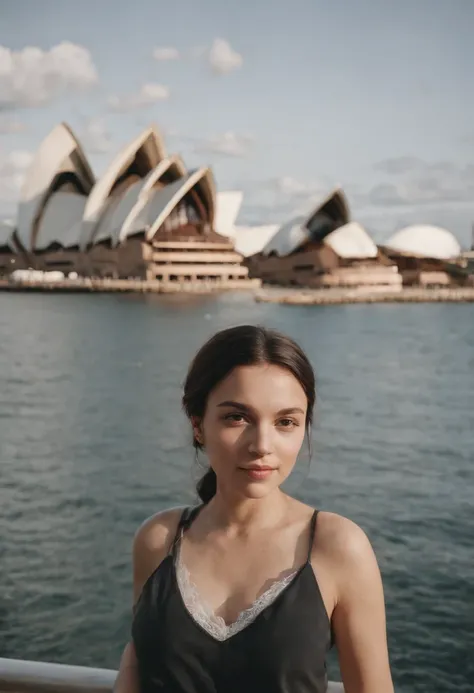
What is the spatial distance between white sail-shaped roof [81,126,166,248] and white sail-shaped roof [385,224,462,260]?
16.9 m

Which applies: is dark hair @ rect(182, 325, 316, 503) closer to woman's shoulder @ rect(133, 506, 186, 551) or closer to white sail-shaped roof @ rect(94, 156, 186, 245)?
woman's shoulder @ rect(133, 506, 186, 551)

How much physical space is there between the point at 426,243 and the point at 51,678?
187 ft

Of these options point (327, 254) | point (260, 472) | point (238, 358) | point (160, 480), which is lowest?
point (160, 480)

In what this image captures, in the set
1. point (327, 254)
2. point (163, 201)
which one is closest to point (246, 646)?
point (163, 201)

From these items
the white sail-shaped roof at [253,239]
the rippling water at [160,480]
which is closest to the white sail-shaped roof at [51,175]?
the white sail-shaped roof at [253,239]

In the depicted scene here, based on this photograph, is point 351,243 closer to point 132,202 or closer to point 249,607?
point 132,202

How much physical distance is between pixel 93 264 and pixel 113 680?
52964mm

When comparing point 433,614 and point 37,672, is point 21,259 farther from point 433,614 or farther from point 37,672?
point 37,672

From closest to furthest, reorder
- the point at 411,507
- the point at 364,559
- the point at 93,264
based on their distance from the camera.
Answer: the point at 364,559 < the point at 411,507 < the point at 93,264

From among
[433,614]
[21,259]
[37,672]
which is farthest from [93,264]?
[37,672]

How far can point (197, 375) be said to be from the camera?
1.17 metres

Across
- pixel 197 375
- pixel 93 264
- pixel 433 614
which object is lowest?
pixel 433 614

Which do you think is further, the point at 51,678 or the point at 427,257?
the point at 427,257

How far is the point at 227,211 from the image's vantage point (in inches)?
2133
